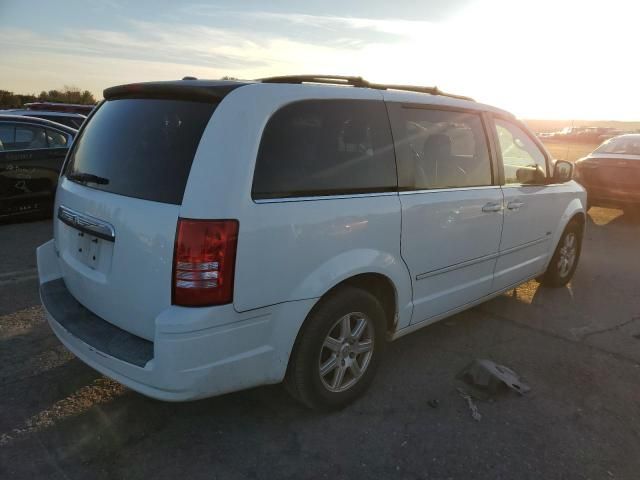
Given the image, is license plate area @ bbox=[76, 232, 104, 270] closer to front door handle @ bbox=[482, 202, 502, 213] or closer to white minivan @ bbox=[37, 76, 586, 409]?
white minivan @ bbox=[37, 76, 586, 409]

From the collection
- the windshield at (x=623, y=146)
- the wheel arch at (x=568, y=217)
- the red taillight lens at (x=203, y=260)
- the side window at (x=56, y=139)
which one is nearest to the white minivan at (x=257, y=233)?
the red taillight lens at (x=203, y=260)

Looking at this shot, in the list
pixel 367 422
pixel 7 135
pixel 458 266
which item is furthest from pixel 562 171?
pixel 7 135

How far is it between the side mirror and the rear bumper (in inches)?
123

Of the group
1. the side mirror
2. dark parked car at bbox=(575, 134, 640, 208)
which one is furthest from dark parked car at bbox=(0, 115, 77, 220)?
dark parked car at bbox=(575, 134, 640, 208)

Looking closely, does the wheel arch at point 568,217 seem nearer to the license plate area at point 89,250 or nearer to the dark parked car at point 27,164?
the license plate area at point 89,250

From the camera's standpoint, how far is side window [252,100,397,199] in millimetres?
2451

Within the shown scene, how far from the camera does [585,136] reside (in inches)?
1822

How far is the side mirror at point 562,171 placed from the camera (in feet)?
15.2

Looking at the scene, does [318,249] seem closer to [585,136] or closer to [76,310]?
[76,310]

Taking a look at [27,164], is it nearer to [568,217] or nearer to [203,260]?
[203,260]

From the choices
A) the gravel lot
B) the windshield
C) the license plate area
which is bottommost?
the gravel lot

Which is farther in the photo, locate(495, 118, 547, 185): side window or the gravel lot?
locate(495, 118, 547, 185): side window

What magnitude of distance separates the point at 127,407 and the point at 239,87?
6.21 feet

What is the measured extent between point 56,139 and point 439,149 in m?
6.40
